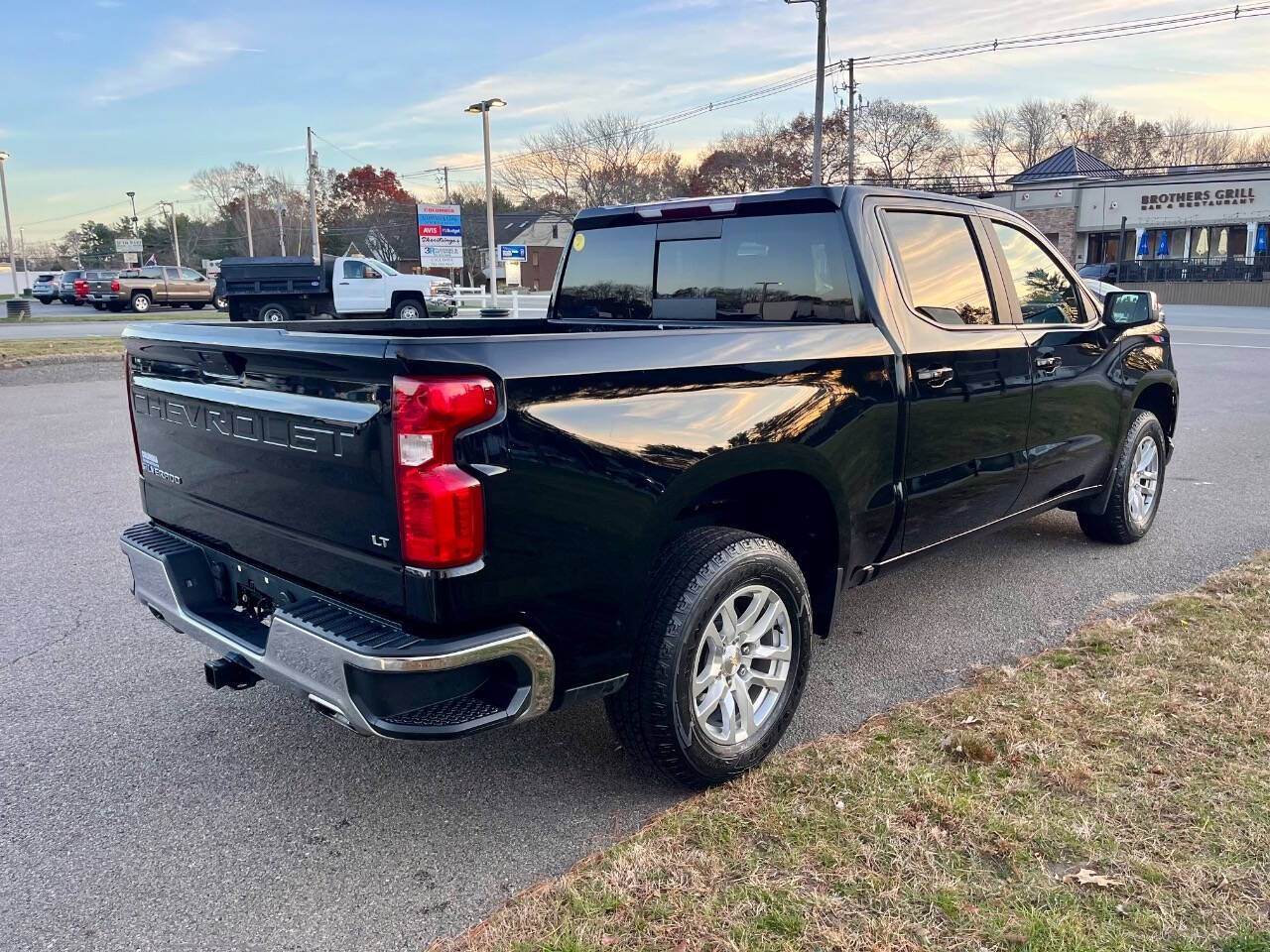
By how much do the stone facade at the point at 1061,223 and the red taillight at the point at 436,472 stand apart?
5255 cm

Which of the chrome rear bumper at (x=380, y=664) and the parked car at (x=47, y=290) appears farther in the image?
the parked car at (x=47, y=290)

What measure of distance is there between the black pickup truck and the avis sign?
2420 cm

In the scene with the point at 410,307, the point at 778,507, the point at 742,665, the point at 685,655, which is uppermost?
the point at 410,307

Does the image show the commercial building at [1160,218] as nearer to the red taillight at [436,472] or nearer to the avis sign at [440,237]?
the avis sign at [440,237]

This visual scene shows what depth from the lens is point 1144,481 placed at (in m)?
5.95

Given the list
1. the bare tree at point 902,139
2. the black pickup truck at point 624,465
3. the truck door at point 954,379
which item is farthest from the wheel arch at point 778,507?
the bare tree at point 902,139

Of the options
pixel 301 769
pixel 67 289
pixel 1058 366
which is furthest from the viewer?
pixel 67 289

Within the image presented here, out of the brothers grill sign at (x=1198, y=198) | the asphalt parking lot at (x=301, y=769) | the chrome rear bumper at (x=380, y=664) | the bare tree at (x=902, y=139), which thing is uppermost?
the bare tree at (x=902, y=139)

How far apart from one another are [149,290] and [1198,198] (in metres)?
46.0

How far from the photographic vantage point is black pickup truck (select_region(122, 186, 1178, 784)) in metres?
2.49

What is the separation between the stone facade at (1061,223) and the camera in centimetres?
4934

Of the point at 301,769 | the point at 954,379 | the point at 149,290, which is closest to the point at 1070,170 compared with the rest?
the point at 149,290

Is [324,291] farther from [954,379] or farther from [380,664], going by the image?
[380,664]

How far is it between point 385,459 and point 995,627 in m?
3.29
